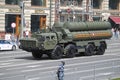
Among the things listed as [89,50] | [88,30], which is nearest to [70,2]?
[88,30]

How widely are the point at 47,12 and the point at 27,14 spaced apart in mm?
4210

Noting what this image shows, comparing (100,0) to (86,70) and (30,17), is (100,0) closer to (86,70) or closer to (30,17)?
(30,17)

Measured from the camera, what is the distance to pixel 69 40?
42156mm

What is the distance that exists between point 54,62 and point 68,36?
415cm

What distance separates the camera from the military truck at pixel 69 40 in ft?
133

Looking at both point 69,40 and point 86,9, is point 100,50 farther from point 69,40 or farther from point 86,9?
point 86,9

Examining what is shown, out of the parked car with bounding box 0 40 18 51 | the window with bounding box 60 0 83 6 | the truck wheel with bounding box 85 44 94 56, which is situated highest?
the window with bounding box 60 0 83 6

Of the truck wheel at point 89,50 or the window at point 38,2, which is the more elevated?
the window at point 38,2

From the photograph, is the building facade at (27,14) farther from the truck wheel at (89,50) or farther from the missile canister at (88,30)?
the truck wheel at (89,50)

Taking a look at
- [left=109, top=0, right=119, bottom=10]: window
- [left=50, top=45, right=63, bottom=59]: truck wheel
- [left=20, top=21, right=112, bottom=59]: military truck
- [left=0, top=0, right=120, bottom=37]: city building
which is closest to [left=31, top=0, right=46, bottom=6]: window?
[left=0, top=0, right=120, bottom=37]: city building

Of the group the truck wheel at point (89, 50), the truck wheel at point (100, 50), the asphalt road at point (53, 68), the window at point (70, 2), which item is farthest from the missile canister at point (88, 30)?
the window at point (70, 2)

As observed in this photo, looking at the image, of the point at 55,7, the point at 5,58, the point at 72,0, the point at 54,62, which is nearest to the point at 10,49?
the point at 5,58

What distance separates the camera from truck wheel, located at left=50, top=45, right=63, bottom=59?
40594 mm

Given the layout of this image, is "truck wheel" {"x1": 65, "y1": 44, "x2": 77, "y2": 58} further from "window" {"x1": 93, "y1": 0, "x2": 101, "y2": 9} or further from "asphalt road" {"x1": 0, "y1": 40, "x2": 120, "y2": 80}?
"window" {"x1": 93, "y1": 0, "x2": 101, "y2": 9}
